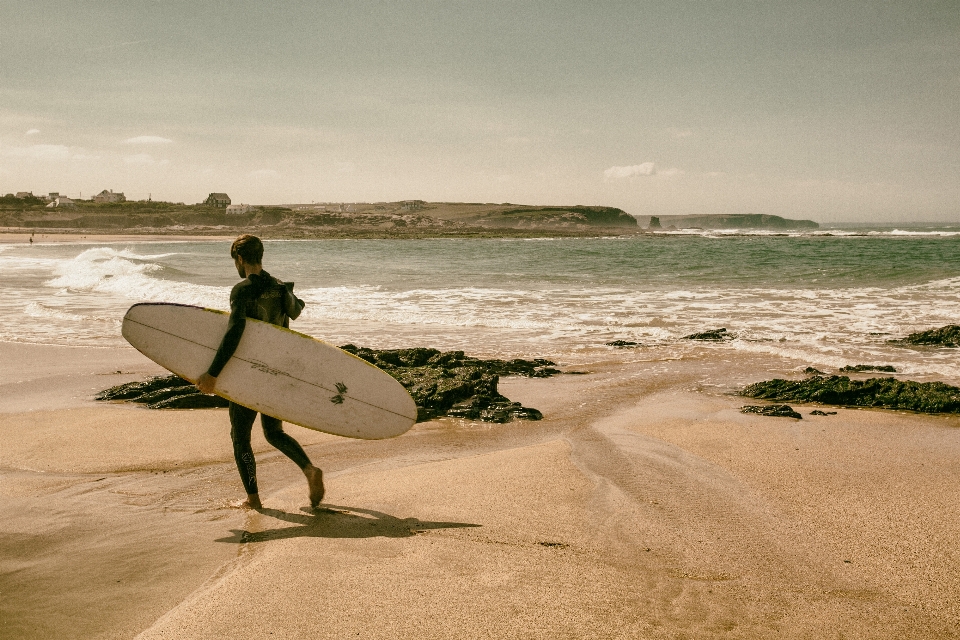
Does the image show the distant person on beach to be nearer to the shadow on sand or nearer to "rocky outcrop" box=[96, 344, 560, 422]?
the shadow on sand

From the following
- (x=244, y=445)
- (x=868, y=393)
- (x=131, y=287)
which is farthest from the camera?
(x=131, y=287)

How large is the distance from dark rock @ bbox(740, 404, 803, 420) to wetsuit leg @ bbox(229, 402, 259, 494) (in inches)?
180

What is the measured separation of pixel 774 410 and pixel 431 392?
329 centimetres

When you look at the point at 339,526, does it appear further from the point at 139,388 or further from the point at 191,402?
the point at 139,388

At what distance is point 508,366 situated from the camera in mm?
8281

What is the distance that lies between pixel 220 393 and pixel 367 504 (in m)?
1.09

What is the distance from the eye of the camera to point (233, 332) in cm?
377

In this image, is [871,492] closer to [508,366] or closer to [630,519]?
[630,519]

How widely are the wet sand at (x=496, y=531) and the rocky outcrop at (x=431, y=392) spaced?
0.28 metres

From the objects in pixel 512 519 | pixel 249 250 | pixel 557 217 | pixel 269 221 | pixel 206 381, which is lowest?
pixel 512 519

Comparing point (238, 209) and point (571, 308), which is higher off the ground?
point (238, 209)

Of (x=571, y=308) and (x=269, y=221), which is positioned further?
(x=269, y=221)

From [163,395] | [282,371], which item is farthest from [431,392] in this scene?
[163,395]

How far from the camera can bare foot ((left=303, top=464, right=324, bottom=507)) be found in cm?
382
